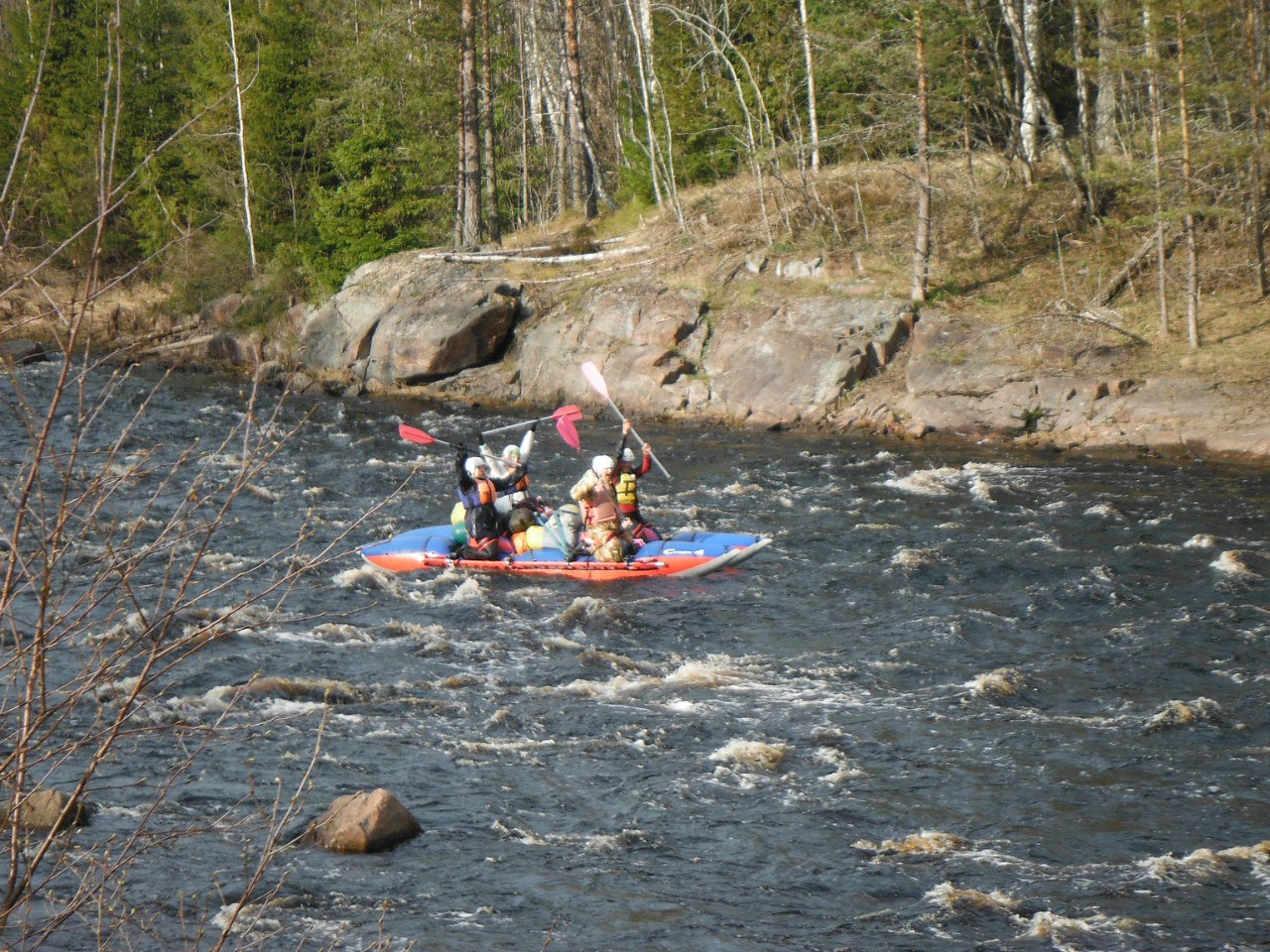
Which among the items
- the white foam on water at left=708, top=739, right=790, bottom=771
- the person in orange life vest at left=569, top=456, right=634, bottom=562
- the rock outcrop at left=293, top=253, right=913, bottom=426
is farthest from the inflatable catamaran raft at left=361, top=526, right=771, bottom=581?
the rock outcrop at left=293, top=253, right=913, bottom=426

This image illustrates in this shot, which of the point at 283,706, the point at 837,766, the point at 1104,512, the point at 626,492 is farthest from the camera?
the point at 1104,512

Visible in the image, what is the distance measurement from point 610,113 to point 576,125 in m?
5.35

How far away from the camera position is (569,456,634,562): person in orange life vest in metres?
13.3

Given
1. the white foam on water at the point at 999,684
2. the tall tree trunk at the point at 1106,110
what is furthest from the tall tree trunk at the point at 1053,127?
the white foam on water at the point at 999,684

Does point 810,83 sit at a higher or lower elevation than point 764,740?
higher

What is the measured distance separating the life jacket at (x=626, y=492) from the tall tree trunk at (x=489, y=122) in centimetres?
1665

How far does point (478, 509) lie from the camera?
1390cm

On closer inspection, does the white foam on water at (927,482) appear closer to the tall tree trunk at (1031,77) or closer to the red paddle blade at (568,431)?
the red paddle blade at (568,431)

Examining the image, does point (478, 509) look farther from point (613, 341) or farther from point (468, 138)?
point (468, 138)

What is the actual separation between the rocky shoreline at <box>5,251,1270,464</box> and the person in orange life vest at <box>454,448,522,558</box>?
10.3 ft

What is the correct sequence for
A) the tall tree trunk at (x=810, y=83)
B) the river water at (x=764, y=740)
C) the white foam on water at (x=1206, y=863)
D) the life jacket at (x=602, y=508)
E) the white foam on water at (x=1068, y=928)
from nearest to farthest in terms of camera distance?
the white foam on water at (x=1068, y=928) → the river water at (x=764, y=740) → the white foam on water at (x=1206, y=863) → the life jacket at (x=602, y=508) → the tall tree trunk at (x=810, y=83)

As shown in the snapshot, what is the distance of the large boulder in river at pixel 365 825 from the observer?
7.68m

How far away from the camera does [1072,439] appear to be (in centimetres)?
1836

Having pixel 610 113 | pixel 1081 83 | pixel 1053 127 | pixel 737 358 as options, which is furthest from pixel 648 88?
pixel 1053 127
